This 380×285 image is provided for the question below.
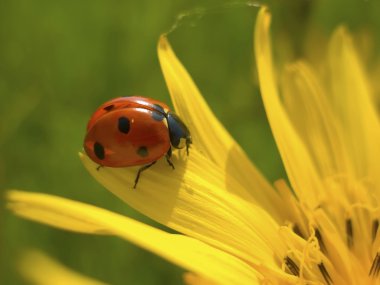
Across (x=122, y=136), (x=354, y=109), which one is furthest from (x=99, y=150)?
(x=354, y=109)

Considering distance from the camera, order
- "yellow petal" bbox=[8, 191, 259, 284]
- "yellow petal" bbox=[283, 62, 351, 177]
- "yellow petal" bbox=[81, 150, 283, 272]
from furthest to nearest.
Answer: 1. "yellow petal" bbox=[283, 62, 351, 177]
2. "yellow petal" bbox=[81, 150, 283, 272]
3. "yellow petal" bbox=[8, 191, 259, 284]

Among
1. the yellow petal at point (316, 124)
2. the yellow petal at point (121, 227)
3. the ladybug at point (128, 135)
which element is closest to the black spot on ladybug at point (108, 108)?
the ladybug at point (128, 135)

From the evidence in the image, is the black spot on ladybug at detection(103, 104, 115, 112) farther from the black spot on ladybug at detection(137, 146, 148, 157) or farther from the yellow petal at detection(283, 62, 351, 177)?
the yellow petal at detection(283, 62, 351, 177)

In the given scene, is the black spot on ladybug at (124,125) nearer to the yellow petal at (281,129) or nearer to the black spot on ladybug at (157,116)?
the black spot on ladybug at (157,116)

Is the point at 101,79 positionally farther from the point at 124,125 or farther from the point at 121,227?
the point at 121,227

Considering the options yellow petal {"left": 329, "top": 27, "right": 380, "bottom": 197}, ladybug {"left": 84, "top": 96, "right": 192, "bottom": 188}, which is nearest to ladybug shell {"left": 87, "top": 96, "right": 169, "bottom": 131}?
ladybug {"left": 84, "top": 96, "right": 192, "bottom": 188}

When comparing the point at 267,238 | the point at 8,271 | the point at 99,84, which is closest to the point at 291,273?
the point at 267,238

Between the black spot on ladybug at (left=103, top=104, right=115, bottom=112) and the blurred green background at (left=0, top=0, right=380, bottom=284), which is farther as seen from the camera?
the blurred green background at (left=0, top=0, right=380, bottom=284)
